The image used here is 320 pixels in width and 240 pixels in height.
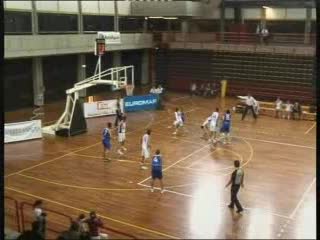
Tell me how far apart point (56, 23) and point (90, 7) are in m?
5.28

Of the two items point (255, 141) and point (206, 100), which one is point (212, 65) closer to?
point (206, 100)

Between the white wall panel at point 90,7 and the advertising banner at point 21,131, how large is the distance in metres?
3.85

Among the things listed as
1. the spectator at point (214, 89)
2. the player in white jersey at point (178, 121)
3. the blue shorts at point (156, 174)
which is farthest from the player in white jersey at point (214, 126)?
the spectator at point (214, 89)

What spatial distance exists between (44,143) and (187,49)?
38.6 feet

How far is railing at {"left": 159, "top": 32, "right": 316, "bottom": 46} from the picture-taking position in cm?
1908

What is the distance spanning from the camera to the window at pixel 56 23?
16756 mm

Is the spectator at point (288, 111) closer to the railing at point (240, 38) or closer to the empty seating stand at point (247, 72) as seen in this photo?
the empty seating stand at point (247, 72)

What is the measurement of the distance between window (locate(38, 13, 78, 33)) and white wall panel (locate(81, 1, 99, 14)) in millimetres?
2277

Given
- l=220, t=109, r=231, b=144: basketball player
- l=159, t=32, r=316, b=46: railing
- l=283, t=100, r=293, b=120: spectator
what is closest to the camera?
l=220, t=109, r=231, b=144: basketball player

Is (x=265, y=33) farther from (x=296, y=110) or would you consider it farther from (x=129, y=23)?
(x=129, y=23)

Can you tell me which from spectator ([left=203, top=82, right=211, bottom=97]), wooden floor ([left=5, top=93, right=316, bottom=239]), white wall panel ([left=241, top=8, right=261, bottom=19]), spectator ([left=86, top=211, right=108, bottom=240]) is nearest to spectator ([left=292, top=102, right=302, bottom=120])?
wooden floor ([left=5, top=93, right=316, bottom=239])

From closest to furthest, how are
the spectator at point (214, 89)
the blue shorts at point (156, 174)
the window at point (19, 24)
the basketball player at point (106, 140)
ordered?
the blue shorts at point (156, 174)
the basketball player at point (106, 140)
the window at point (19, 24)
the spectator at point (214, 89)

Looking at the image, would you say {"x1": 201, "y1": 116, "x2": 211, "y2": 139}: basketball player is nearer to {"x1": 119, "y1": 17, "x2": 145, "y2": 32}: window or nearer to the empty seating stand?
{"x1": 119, "y1": 17, "x2": 145, "y2": 32}: window

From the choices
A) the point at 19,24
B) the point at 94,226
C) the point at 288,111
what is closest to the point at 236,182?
the point at 94,226
